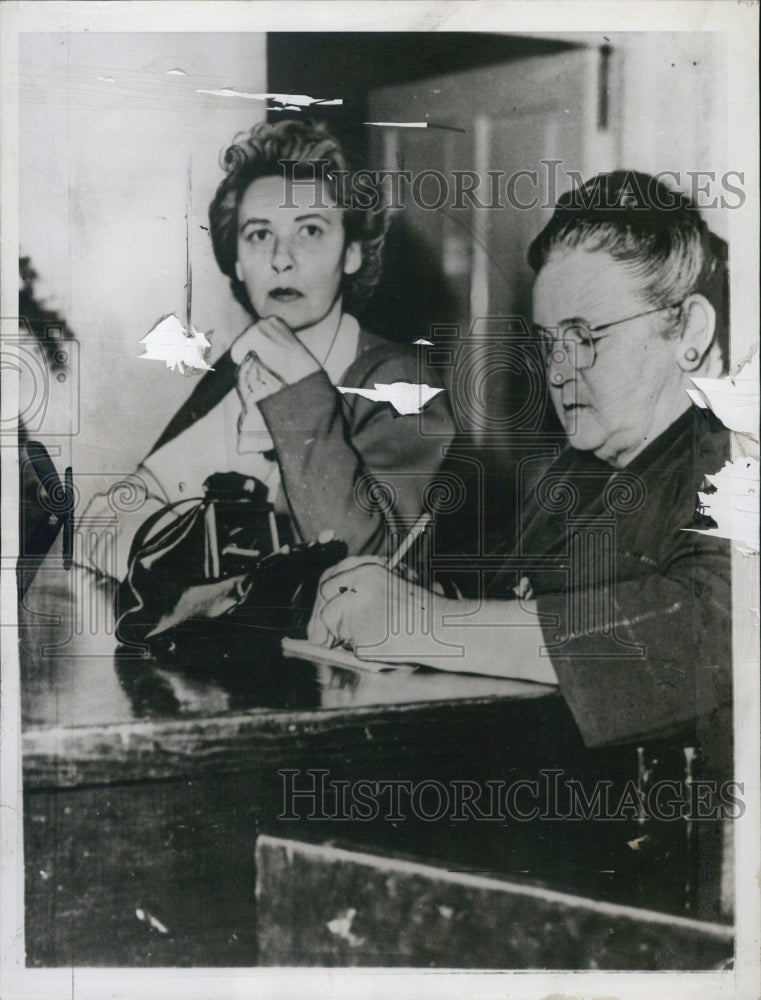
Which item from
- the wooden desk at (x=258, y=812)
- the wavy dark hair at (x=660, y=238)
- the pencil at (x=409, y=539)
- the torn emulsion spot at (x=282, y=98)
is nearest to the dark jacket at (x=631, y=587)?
the wooden desk at (x=258, y=812)

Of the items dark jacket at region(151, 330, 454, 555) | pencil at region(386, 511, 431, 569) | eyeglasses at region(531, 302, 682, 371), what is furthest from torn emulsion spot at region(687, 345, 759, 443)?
pencil at region(386, 511, 431, 569)

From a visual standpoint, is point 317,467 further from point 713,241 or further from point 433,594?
point 713,241

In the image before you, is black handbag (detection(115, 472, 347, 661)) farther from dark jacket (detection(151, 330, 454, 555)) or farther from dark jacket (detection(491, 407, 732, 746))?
dark jacket (detection(491, 407, 732, 746))

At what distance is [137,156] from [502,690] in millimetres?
1813

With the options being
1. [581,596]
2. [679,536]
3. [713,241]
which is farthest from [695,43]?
[581,596]

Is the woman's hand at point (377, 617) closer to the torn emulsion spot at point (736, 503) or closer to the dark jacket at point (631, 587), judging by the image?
the dark jacket at point (631, 587)

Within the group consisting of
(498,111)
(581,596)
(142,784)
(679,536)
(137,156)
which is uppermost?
(498,111)

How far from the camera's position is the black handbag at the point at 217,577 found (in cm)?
162

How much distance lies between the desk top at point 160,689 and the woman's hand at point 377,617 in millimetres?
72

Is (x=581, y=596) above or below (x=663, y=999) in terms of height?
above

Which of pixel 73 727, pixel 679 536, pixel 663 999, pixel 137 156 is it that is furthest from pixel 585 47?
pixel 663 999

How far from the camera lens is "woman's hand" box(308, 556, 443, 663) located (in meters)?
1.62

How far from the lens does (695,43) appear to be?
1.64 meters

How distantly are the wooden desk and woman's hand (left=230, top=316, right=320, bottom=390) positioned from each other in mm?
778
